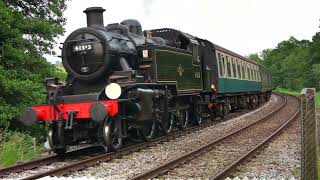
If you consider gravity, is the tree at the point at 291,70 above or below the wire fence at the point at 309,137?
above

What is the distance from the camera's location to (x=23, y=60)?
43.5ft

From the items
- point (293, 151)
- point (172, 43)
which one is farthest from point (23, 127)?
point (293, 151)

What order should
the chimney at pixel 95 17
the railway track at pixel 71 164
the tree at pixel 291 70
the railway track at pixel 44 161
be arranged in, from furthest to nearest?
the tree at pixel 291 70 → the chimney at pixel 95 17 → the railway track at pixel 44 161 → the railway track at pixel 71 164

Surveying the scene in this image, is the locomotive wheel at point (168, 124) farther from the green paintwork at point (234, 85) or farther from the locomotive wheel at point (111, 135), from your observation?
the green paintwork at point (234, 85)

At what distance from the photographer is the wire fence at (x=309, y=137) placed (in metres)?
→ 5.14

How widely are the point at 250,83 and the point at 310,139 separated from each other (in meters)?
20.5

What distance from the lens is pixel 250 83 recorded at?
2542cm

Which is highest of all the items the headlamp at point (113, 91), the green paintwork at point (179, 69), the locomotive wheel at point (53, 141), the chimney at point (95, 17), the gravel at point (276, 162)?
the chimney at point (95, 17)

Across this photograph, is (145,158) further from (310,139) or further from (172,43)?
(172,43)

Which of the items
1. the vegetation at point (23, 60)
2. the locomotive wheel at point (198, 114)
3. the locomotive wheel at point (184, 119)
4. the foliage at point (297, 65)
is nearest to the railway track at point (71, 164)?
the vegetation at point (23, 60)

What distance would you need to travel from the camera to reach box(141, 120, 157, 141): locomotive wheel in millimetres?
11320

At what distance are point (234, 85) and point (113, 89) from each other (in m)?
12.0

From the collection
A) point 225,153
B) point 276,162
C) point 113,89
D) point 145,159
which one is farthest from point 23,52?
point 276,162

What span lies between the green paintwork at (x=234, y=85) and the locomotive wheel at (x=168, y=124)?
5125 millimetres
